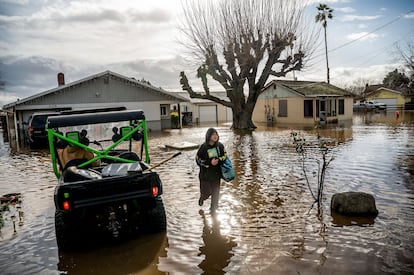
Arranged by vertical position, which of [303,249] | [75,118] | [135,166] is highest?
[75,118]

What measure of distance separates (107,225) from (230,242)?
6.85ft

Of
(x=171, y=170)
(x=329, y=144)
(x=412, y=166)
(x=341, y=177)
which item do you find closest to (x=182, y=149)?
(x=171, y=170)

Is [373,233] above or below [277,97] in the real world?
below

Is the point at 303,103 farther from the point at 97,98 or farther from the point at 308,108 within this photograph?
the point at 97,98

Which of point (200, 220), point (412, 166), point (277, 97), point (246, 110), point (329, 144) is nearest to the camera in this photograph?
point (200, 220)

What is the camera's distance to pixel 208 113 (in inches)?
1476

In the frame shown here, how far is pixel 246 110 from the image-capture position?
997 inches

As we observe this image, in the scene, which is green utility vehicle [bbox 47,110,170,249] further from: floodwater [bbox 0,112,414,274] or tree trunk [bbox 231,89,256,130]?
tree trunk [bbox 231,89,256,130]

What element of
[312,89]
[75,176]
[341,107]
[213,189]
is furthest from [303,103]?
[75,176]

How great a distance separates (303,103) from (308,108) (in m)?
0.90

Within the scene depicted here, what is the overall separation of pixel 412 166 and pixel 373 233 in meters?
5.70

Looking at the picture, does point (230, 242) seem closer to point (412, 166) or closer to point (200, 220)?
point (200, 220)

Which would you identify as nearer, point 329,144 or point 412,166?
point 412,166

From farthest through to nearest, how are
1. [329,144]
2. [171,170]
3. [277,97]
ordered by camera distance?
[277,97] → [329,144] → [171,170]
